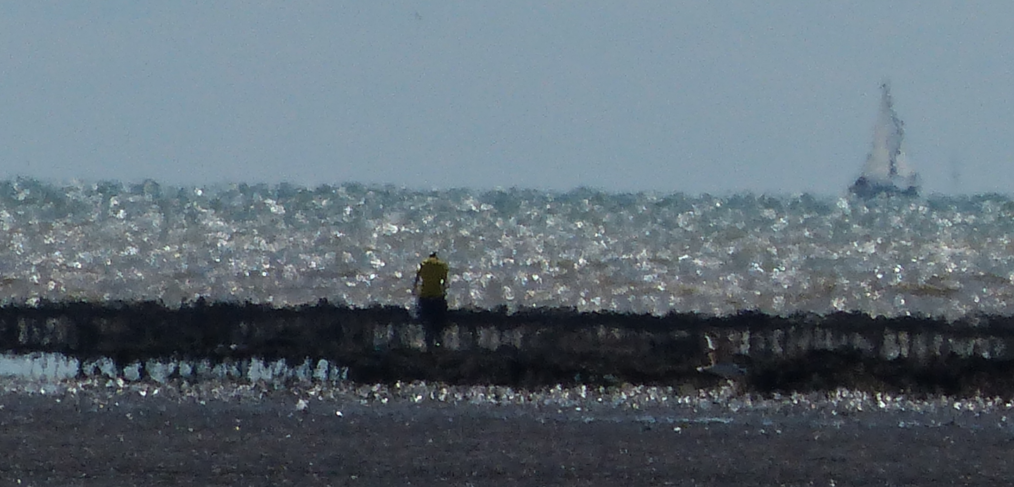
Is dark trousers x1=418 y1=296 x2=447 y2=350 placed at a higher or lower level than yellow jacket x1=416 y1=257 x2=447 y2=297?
lower

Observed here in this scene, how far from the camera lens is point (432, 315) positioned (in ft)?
87.6

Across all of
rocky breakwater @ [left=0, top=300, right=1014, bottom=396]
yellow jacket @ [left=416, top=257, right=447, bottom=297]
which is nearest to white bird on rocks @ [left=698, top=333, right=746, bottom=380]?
rocky breakwater @ [left=0, top=300, right=1014, bottom=396]

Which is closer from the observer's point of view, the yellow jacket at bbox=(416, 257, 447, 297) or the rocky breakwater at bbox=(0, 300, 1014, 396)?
the rocky breakwater at bbox=(0, 300, 1014, 396)

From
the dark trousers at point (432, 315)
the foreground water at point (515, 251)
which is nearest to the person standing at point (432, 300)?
the dark trousers at point (432, 315)

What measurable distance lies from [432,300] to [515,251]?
57.8 meters

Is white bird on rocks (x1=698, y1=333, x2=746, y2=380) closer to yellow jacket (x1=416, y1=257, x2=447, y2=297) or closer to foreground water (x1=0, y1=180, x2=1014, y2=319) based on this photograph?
yellow jacket (x1=416, y1=257, x2=447, y2=297)

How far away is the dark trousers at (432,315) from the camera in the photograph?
86.9ft

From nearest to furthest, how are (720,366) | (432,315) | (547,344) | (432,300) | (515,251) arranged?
(720,366) < (547,344) < (432,315) < (432,300) < (515,251)

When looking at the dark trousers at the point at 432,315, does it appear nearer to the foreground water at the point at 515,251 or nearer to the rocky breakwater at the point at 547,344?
A: the rocky breakwater at the point at 547,344

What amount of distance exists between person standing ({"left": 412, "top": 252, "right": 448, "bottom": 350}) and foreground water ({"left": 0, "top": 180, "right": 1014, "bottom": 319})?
26.0 feet

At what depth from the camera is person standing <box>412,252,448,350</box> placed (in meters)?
26.6

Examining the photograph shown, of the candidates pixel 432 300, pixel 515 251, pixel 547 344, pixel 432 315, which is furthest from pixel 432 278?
pixel 515 251

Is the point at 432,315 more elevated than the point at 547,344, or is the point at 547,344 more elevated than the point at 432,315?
the point at 432,315

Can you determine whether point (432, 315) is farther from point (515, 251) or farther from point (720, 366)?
point (515, 251)
